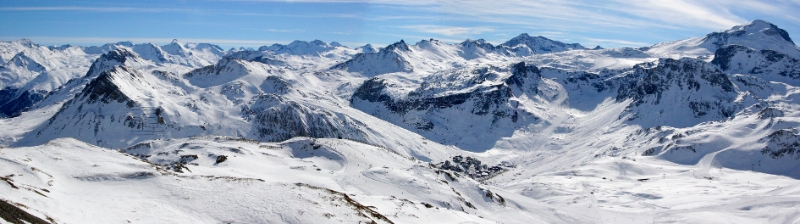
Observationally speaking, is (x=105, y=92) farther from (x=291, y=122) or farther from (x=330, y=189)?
(x=330, y=189)

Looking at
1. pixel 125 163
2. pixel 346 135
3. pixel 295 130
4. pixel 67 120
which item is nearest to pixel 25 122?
pixel 67 120

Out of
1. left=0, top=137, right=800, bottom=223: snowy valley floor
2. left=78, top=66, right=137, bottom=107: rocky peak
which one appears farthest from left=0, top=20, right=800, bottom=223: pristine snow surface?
left=78, top=66, right=137, bottom=107: rocky peak

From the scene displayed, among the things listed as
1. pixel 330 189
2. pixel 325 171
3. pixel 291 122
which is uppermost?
pixel 330 189

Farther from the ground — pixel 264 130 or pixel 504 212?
pixel 504 212

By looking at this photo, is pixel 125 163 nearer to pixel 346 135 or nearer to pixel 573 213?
pixel 573 213

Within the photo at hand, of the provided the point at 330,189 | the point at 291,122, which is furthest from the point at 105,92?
the point at 330,189

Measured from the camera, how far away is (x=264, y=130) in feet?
567

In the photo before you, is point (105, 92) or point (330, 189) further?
point (105, 92)

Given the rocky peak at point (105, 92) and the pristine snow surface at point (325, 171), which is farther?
the rocky peak at point (105, 92)

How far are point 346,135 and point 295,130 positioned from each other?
19265mm

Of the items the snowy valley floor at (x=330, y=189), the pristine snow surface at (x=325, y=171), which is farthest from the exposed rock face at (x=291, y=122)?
the snowy valley floor at (x=330, y=189)

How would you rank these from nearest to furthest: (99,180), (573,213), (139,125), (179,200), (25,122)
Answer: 1. (179,200)
2. (99,180)
3. (573,213)
4. (139,125)
5. (25,122)

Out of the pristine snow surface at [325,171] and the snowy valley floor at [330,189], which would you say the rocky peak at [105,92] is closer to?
the pristine snow surface at [325,171]

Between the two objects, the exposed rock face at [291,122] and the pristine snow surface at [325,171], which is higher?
the pristine snow surface at [325,171]
